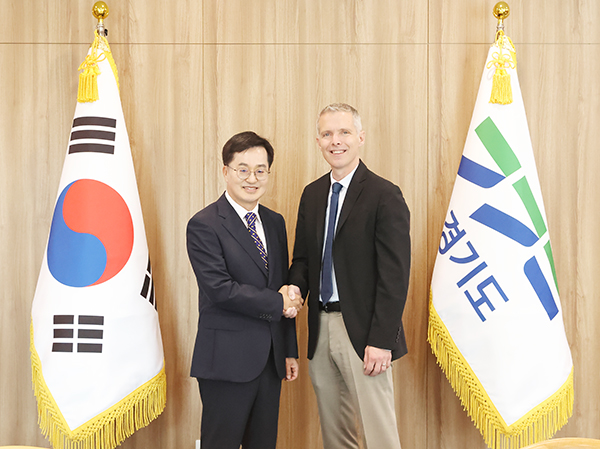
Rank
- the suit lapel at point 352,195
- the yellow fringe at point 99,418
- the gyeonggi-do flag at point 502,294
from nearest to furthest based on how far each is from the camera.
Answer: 1. the suit lapel at point 352,195
2. the yellow fringe at point 99,418
3. the gyeonggi-do flag at point 502,294

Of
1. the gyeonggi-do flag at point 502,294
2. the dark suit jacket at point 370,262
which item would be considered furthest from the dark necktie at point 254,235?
the gyeonggi-do flag at point 502,294

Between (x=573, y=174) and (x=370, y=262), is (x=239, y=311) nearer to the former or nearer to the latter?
(x=370, y=262)

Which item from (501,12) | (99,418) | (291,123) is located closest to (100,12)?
(291,123)

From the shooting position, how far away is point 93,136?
2283mm

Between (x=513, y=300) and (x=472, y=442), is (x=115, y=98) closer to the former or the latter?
(x=513, y=300)

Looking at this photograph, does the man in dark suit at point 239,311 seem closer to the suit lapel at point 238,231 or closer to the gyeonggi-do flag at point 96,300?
the suit lapel at point 238,231

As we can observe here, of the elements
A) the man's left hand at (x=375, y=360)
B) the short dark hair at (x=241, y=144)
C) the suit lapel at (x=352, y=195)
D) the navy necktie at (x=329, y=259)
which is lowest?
the man's left hand at (x=375, y=360)

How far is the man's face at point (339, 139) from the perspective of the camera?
2.01m

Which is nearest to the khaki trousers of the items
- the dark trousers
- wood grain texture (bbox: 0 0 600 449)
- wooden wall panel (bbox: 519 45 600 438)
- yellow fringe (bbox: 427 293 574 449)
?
the dark trousers

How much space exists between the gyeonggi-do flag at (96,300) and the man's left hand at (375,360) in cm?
108

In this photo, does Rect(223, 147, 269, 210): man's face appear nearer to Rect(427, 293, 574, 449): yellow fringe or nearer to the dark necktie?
the dark necktie

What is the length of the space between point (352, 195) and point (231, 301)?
69 centimetres

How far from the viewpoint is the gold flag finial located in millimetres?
2467

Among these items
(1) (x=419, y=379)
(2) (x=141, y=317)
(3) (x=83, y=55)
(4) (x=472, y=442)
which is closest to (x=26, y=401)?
(2) (x=141, y=317)
